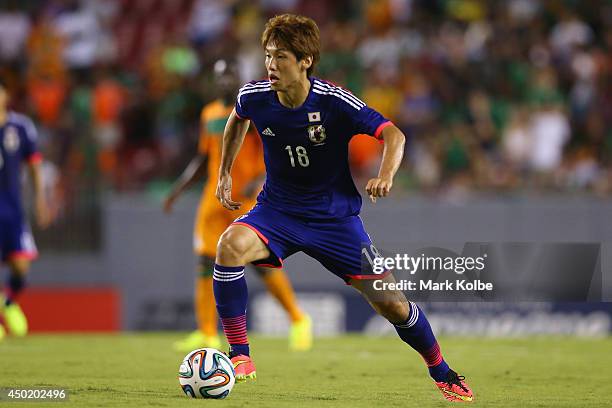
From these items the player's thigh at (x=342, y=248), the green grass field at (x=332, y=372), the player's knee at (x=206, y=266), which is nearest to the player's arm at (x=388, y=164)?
the player's thigh at (x=342, y=248)

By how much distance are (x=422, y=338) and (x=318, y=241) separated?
32.4 inches

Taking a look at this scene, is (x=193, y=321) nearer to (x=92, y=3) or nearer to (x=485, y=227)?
(x=485, y=227)

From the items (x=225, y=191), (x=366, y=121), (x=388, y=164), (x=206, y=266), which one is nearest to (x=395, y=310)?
(x=388, y=164)

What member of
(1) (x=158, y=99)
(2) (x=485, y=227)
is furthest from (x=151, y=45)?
(2) (x=485, y=227)

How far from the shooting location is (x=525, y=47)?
16734mm

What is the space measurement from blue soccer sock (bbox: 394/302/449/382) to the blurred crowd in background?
7870 mm

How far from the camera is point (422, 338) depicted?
22.3 feet

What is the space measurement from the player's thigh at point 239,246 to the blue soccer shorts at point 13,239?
5.49m

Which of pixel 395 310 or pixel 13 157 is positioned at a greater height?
pixel 13 157

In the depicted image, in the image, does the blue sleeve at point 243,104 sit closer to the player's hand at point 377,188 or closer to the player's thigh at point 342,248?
the player's thigh at point 342,248

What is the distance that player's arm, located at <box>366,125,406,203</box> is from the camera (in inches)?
243

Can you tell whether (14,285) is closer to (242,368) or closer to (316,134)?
(242,368)

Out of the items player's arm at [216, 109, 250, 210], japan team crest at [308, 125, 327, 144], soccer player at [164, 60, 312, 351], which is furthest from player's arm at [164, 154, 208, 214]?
japan team crest at [308, 125, 327, 144]

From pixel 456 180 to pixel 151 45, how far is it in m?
6.47
